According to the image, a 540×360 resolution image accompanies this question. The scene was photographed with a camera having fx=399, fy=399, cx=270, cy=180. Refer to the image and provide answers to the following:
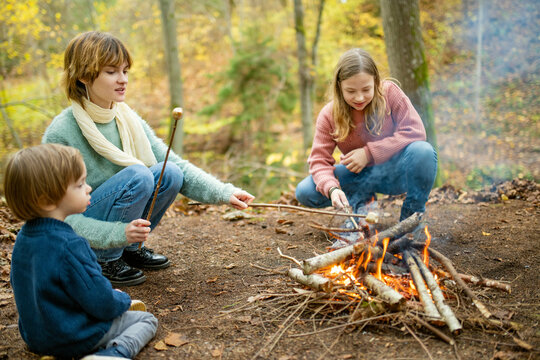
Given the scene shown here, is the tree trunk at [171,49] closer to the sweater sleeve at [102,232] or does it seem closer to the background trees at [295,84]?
the background trees at [295,84]

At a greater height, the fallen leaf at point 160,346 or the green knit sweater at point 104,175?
the green knit sweater at point 104,175

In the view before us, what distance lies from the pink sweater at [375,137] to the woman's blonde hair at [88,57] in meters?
1.57

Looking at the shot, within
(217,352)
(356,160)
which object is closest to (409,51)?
(356,160)

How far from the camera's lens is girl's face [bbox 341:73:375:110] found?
282 cm

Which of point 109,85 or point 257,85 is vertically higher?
point 109,85

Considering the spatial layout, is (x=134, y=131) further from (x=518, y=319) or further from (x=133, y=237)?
(x=518, y=319)

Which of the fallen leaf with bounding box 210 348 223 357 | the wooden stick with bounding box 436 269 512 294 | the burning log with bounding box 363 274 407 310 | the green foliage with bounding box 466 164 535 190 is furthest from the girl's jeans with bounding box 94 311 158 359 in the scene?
the green foliage with bounding box 466 164 535 190

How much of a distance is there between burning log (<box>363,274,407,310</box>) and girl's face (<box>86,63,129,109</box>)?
6.37 feet

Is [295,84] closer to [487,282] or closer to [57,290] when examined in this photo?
[487,282]

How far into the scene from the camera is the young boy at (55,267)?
174 centimetres

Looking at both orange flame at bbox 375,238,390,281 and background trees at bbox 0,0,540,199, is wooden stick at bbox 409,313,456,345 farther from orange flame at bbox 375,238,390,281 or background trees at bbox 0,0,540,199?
background trees at bbox 0,0,540,199

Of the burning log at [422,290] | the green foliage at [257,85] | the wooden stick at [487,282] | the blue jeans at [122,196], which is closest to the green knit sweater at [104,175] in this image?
the blue jeans at [122,196]

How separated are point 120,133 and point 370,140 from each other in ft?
6.21

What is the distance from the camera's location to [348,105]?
311cm
